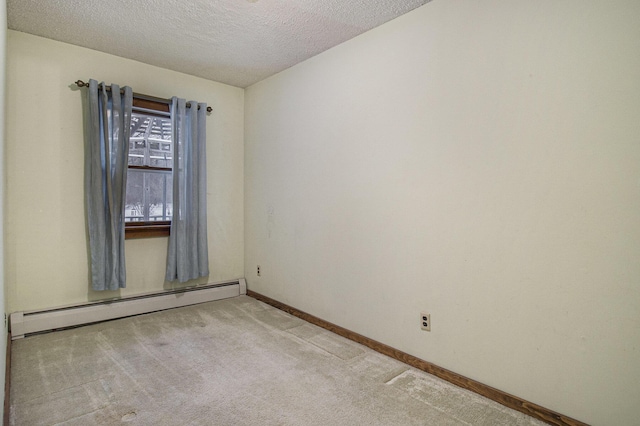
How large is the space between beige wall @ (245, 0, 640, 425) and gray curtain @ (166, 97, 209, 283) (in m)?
1.28

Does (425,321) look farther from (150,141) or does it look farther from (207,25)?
(150,141)

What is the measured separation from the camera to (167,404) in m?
→ 1.83

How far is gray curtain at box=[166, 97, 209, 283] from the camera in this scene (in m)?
3.37

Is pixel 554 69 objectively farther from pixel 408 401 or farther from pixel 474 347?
pixel 408 401

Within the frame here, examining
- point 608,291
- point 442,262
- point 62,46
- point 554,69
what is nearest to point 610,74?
point 554,69

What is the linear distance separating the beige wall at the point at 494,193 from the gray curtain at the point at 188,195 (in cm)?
128

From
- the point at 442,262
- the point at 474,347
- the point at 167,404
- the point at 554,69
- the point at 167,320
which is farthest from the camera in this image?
the point at 167,320

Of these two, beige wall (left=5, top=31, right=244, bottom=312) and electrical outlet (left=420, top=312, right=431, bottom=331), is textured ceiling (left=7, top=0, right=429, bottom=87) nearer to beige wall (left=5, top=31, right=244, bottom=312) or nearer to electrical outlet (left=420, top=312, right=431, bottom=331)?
beige wall (left=5, top=31, right=244, bottom=312)

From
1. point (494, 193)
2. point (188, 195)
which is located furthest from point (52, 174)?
point (494, 193)

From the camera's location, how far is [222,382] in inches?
81.4

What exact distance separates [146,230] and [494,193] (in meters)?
3.01

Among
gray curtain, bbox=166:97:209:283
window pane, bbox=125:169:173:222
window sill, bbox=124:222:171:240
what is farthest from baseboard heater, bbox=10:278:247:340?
window pane, bbox=125:169:173:222

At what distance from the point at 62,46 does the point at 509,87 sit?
3.43 m

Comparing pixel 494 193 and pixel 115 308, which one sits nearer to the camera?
pixel 494 193
